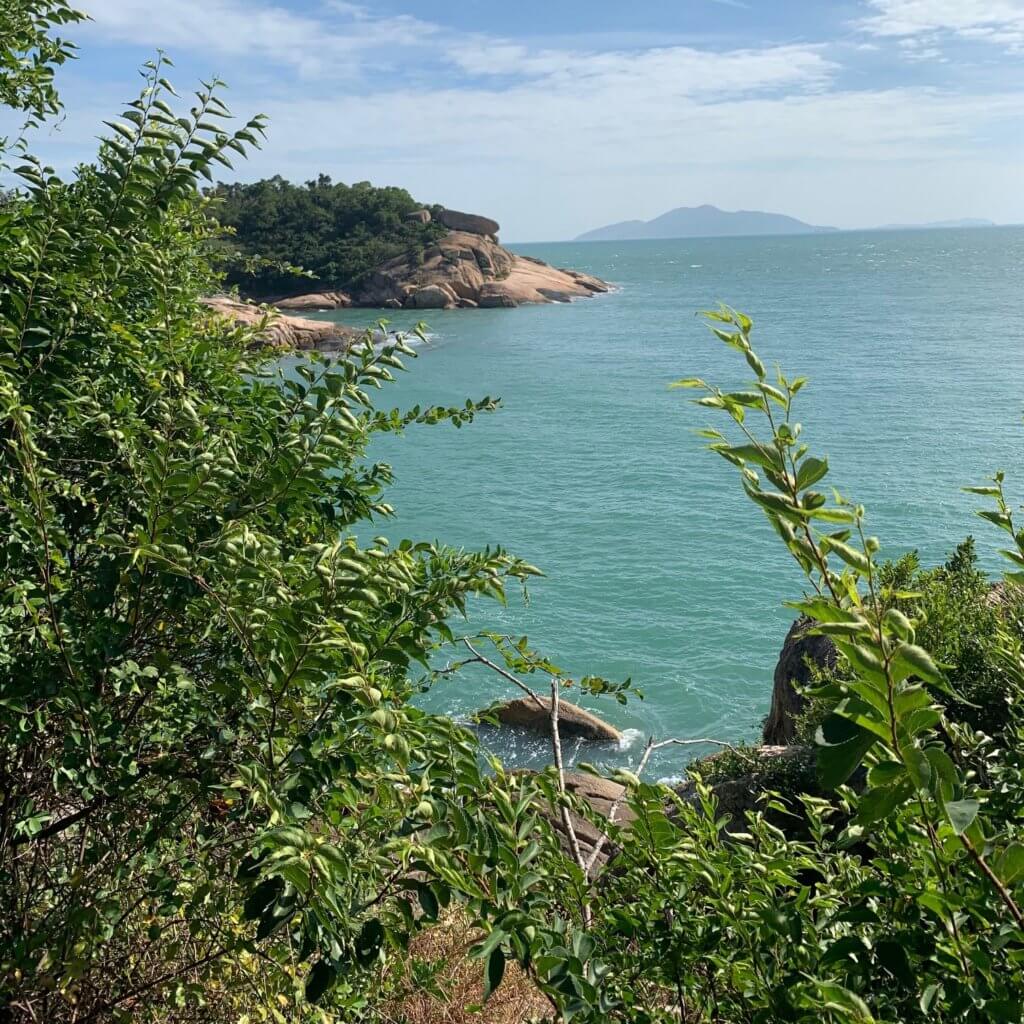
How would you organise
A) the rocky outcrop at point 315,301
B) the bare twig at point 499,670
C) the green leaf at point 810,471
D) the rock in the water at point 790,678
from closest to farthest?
the green leaf at point 810,471
the bare twig at point 499,670
the rock in the water at point 790,678
the rocky outcrop at point 315,301

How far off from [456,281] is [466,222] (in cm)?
1175

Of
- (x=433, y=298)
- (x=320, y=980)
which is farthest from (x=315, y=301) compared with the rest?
(x=320, y=980)

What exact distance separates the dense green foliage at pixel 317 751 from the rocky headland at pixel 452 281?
7905 centimetres

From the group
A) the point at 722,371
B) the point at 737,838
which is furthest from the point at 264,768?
the point at 722,371

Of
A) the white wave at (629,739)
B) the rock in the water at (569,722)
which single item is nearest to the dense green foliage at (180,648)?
the rock in the water at (569,722)

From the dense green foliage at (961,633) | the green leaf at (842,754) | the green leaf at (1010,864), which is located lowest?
the dense green foliage at (961,633)

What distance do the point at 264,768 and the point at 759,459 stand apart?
5.22 feet

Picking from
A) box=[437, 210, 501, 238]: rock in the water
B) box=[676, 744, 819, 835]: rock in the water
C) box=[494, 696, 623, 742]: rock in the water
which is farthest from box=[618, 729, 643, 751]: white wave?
box=[437, 210, 501, 238]: rock in the water

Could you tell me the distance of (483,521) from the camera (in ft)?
90.7

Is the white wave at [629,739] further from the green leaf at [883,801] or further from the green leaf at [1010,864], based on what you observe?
the green leaf at [883,801]

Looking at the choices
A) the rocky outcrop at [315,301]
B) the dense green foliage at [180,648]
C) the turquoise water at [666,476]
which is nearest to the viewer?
the dense green foliage at [180,648]

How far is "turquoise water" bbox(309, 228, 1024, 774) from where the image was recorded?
20.4m

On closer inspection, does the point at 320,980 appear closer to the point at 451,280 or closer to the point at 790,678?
the point at 790,678

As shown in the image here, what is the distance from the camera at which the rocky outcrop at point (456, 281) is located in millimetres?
84562
